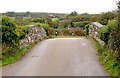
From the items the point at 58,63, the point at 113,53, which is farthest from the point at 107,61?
the point at 58,63

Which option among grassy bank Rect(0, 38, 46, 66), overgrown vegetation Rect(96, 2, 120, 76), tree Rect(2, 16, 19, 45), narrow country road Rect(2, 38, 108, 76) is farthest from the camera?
tree Rect(2, 16, 19, 45)

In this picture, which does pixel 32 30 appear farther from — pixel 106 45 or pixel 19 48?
pixel 106 45

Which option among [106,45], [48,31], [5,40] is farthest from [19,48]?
[48,31]

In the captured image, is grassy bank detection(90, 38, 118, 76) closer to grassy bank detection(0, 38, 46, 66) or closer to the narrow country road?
the narrow country road

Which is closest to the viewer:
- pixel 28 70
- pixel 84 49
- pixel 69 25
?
pixel 28 70

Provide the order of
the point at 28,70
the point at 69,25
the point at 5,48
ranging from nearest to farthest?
the point at 28,70 → the point at 5,48 → the point at 69,25

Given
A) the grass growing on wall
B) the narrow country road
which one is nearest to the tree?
the grass growing on wall

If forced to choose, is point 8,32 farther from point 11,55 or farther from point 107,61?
point 107,61

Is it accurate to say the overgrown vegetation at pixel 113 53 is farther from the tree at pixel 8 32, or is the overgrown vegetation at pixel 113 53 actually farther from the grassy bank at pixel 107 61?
the tree at pixel 8 32

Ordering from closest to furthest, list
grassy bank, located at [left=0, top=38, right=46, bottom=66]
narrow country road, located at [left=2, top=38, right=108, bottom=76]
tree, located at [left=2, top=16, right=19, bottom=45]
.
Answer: narrow country road, located at [left=2, top=38, right=108, bottom=76], grassy bank, located at [left=0, top=38, right=46, bottom=66], tree, located at [left=2, top=16, right=19, bottom=45]
